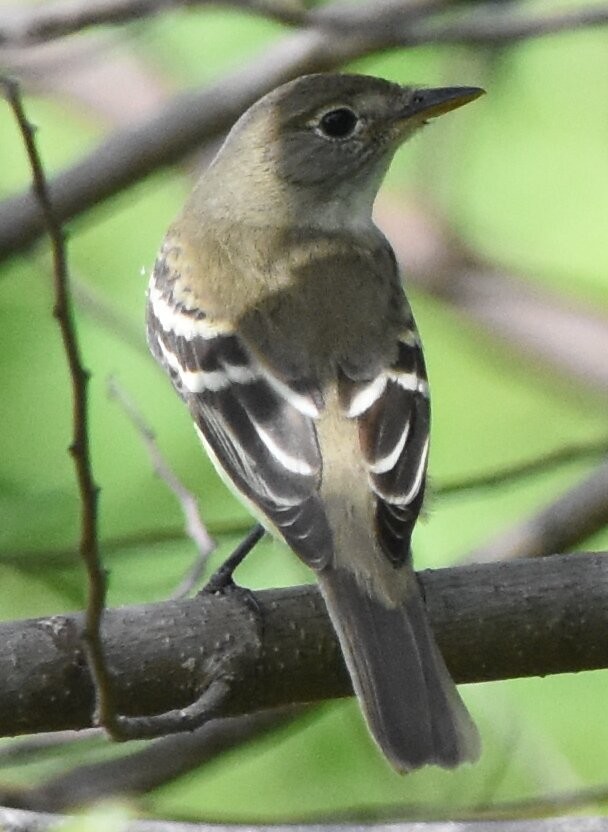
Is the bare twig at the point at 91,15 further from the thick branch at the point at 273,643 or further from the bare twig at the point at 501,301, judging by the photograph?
the bare twig at the point at 501,301

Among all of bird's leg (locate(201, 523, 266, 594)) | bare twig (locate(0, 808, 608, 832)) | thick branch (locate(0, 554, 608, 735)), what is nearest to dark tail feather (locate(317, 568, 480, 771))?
thick branch (locate(0, 554, 608, 735))

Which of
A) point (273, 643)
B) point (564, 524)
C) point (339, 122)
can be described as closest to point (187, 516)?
point (273, 643)

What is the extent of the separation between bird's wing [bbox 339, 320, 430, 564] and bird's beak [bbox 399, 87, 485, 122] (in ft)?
3.16

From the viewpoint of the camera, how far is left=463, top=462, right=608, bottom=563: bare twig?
4.82m

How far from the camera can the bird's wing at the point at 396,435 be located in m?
3.85

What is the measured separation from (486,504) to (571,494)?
5.50 feet

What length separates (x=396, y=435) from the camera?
4.06 meters

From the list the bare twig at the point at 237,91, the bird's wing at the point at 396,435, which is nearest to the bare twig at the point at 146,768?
the bird's wing at the point at 396,435

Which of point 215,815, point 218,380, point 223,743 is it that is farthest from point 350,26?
point 215,815

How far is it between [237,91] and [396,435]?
2.04m

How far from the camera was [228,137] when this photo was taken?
5.59 metres

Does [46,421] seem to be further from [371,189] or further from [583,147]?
[583,147]

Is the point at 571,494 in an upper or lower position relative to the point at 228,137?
lower

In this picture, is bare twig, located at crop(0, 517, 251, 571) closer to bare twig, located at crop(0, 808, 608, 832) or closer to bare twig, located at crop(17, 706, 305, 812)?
bare twig, located at crop(17, 706, 305, 812)
